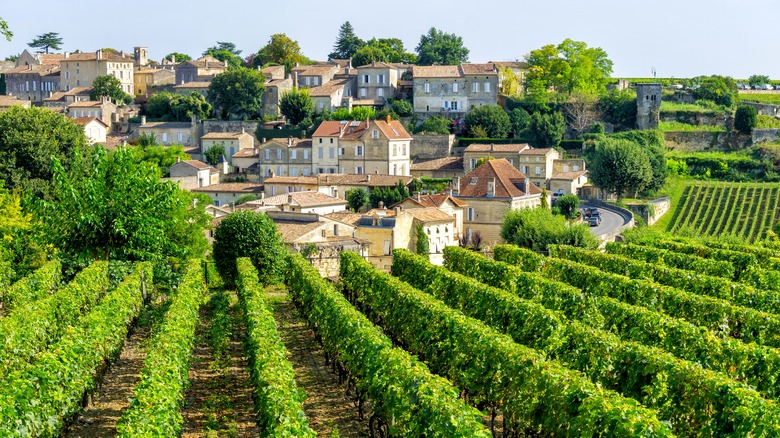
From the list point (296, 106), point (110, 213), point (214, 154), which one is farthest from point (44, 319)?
point (296, 106)

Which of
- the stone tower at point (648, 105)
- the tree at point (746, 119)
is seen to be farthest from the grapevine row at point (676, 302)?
the stone tower at point (648, 105)

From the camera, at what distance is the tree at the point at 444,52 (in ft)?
300

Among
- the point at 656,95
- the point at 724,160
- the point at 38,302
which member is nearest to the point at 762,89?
the point at 656,95

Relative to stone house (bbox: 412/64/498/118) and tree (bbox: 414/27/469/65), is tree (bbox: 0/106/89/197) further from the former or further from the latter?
tree (bbox: 414/27/469/65)

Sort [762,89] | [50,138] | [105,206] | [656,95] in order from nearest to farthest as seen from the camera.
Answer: [105,206] → [50,138] → [656,95] → [762,89]

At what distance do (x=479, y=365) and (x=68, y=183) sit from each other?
1598cm

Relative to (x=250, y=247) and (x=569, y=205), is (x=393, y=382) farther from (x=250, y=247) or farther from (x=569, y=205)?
(x=569, y=205)

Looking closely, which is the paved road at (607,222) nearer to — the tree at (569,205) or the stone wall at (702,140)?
the tree at (569,205)

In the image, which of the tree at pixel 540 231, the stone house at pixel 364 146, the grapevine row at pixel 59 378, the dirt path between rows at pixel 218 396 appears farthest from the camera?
the stone house at pixel 364 146

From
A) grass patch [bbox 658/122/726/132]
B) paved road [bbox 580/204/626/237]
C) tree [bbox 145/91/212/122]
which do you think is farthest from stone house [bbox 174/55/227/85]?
paved road [bbox 580/204/626/237]

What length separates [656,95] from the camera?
2874 inches

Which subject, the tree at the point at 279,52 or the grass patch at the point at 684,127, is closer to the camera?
the grass patch at the point at 684,127

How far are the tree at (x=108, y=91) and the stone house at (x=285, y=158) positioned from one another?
23.0 meters

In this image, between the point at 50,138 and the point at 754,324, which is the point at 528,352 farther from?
the point at 50,138
